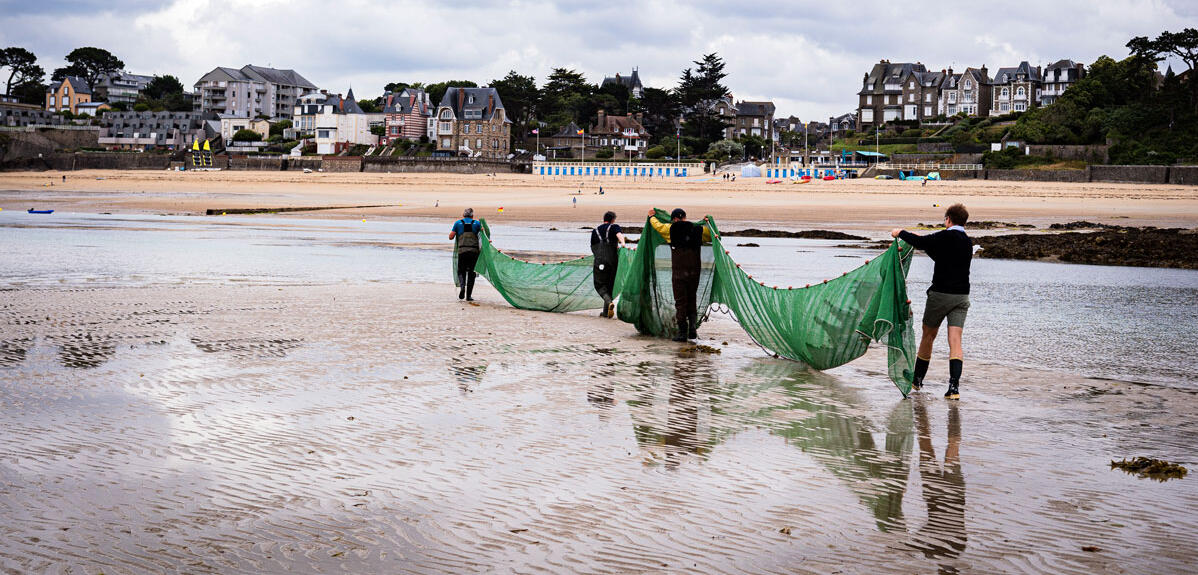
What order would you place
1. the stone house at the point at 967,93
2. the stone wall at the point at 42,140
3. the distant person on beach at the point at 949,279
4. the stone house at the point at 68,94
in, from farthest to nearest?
1. the stone house at the point at 68,94
2. the stone house at the point at 967,93
3. the stone wall at the point at 42,140
4. the distant person on beach at the point at 949,279

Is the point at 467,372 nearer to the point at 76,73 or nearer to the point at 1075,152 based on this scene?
the point at 1075,152

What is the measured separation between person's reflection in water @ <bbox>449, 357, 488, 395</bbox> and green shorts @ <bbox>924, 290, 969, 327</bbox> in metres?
3.95

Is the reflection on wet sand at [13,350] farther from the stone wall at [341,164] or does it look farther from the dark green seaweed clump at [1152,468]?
the stone wall at [341,164]

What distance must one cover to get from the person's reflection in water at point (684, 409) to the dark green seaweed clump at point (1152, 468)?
2543 millimetres

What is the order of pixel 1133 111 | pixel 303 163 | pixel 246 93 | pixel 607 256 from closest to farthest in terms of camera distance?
pixel 607 256 < pixel 1133 111 < pixel 303 163 < pixel 246 93

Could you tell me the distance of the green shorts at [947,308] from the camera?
8414mm

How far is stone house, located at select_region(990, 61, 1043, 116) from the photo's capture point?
12325 centimetres

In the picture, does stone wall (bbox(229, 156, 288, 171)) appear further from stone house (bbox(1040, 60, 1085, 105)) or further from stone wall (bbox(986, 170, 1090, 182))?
stone house (bbox(1040, 60, 1085, 105))

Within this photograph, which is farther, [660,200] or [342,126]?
[342,126]

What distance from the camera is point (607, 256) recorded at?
41.7 feet

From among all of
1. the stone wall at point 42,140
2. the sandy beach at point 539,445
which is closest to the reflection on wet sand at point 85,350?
the sandy beach at point 539,445

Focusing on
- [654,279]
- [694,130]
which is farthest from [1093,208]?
[694,130]

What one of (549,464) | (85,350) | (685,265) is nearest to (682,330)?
(685,265)

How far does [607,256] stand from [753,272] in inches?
271
